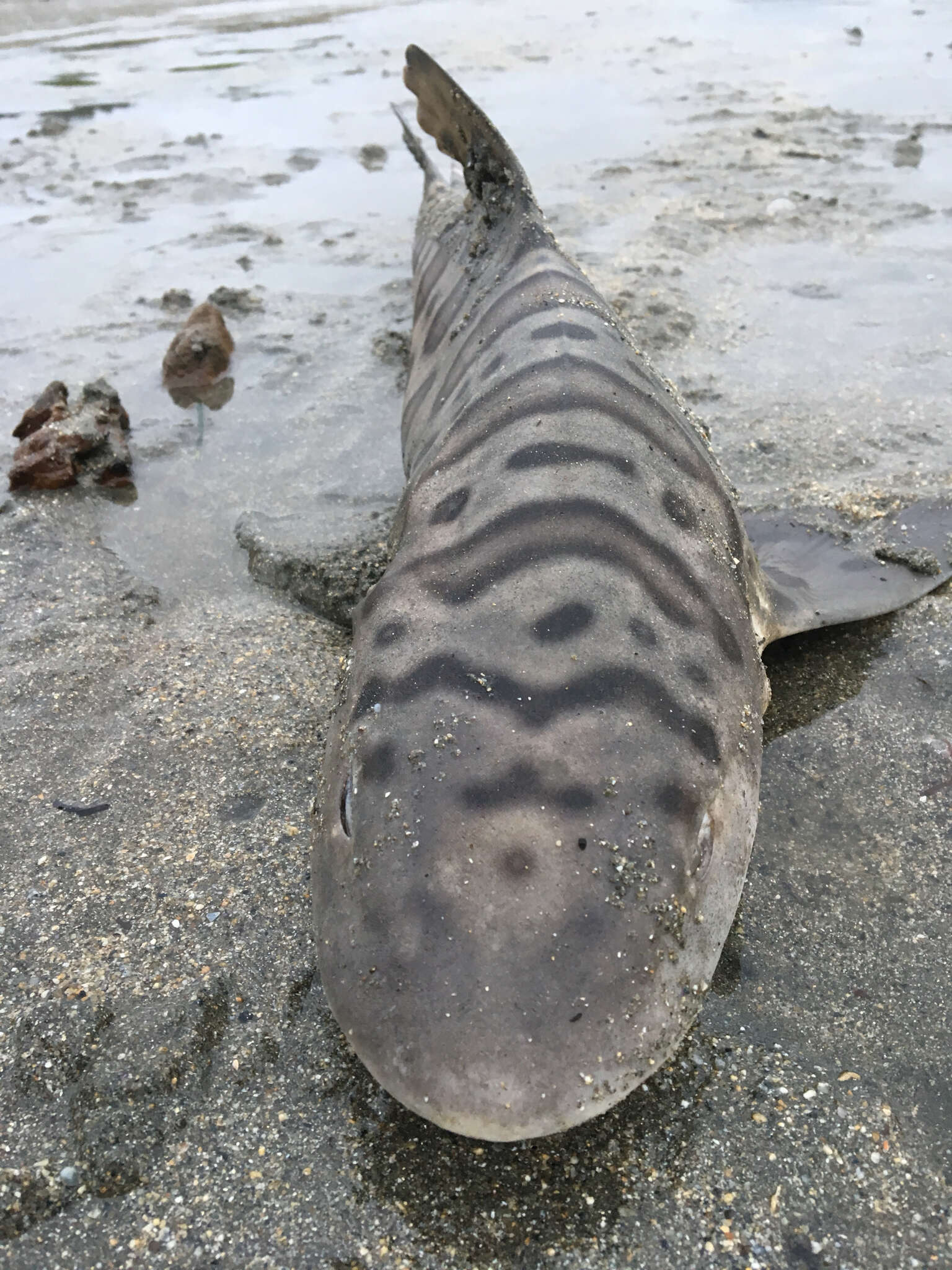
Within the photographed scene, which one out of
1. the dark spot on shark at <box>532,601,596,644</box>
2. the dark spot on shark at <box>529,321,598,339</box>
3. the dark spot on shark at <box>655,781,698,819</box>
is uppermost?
the dark spot on shark at <box>529,321,598,339</box>

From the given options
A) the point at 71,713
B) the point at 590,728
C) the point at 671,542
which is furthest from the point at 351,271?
the point at 590,728

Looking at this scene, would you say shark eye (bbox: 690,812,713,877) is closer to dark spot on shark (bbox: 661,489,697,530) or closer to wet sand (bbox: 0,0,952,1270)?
wet sand (bbox: 0,0,952,1270)

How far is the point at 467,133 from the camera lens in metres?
3.97

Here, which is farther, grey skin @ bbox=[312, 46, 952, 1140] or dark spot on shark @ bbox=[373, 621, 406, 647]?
dark spot on shark @ bbox=[373, 621, 406, 647]

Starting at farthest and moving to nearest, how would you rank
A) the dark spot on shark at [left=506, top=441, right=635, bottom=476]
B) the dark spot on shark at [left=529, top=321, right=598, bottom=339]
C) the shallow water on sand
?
the shallow water on sand → the dark spot on shark at [left=529, top=321, right=598, bottom=339] → the dark spot on shark at [left=506, top=441, right=635, bottom=476]

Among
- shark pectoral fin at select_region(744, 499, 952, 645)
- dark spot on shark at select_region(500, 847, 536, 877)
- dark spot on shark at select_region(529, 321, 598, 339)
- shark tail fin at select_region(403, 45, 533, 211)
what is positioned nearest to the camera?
dark spot on shark at select_region(500, 847, 536, 877)

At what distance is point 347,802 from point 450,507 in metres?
0.84

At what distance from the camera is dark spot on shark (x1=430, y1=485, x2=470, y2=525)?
2.49 meters

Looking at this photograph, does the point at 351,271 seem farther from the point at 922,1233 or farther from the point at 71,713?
the point at 922,1233

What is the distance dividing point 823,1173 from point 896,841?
3.18 feet

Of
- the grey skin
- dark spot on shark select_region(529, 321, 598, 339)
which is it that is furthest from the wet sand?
dark spot on shark select_region(529, 321, 598, 339)

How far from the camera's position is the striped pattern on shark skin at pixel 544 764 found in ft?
5.44

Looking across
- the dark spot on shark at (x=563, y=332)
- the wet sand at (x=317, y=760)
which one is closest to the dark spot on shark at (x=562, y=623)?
the wet sand at (x=317, y=760)

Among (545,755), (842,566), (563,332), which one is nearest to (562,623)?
(545,755)
